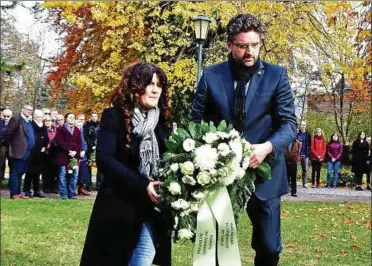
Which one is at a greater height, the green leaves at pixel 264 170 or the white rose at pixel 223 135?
the white rose at pixel 223 135

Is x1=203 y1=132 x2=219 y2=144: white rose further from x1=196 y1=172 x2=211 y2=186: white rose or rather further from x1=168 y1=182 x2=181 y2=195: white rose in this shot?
x1=168 y1=182 x2=181 y2=195: white rose

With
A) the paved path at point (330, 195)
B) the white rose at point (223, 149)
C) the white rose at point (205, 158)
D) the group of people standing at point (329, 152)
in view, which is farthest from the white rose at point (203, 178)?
the group of people standing at point (329, 152)

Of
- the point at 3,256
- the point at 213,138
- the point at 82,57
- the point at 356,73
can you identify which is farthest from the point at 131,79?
the point at 82,57

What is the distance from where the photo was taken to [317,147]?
17609 mm

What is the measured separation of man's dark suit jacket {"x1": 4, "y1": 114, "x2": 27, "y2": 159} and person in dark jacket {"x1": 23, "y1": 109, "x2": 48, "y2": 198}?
0.52m

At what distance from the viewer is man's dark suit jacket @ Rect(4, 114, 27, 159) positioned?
11.2m

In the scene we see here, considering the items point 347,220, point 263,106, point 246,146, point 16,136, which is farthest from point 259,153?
point 16,136

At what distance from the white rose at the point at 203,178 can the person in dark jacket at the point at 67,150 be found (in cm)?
880

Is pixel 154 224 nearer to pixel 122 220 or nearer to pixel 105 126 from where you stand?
pixel 122 220

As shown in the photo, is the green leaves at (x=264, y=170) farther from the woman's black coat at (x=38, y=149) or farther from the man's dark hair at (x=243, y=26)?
the woman's black coat at (x=38, y=149)

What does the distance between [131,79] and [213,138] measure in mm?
637

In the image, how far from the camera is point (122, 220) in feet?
11.7

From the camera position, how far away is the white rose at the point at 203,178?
3.29 meters

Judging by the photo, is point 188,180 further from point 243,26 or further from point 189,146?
point 243,26
